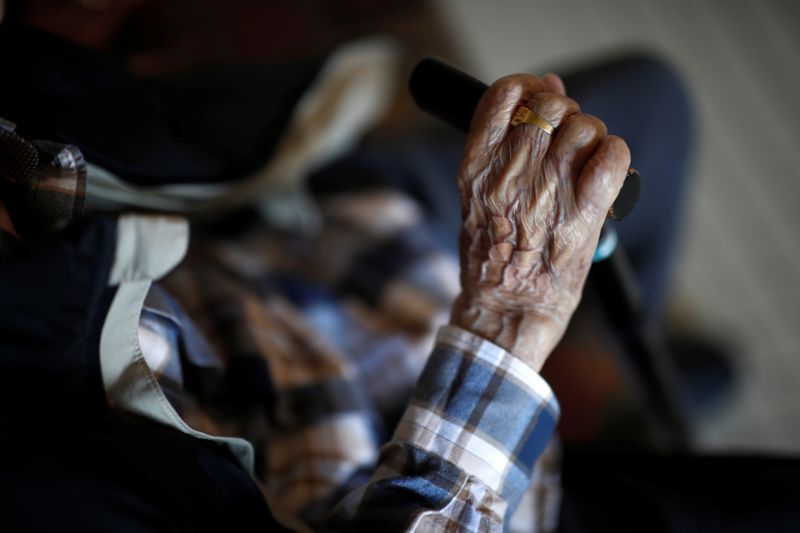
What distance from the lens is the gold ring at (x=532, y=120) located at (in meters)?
0.40

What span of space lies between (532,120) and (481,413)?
0.22m

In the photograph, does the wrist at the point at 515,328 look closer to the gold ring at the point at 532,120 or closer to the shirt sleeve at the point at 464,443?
the shirt sleeve at the point at 464,443

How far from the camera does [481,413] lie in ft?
1.51

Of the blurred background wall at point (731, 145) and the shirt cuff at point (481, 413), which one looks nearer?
the shirt cuff at point (481, 413)

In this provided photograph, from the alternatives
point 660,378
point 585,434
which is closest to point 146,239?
point 660,378

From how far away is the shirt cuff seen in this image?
18.0 inches

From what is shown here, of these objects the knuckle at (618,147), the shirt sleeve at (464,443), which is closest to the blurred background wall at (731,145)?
the shirt sleeve at (464,443)

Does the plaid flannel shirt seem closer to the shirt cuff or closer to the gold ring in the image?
the shirt cuff

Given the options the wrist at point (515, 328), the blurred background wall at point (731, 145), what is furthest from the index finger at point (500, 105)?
the blurred background wall at point (731, 145)

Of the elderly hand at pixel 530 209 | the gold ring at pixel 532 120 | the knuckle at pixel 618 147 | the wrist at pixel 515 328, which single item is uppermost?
the knuckle at pixel 618 147

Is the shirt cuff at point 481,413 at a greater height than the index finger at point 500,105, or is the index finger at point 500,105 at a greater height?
the index finger at point 500,105

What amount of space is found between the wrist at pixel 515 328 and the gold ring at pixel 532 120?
15 cm

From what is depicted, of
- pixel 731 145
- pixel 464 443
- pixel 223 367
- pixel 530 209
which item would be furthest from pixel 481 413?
pixel 731 145

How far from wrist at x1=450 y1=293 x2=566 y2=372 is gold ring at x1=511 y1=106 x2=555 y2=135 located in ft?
0.49
